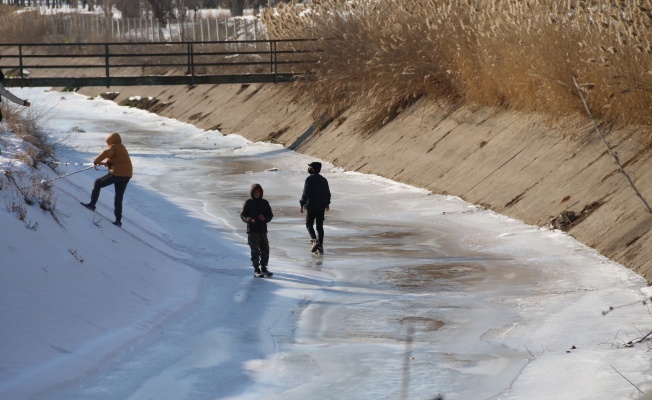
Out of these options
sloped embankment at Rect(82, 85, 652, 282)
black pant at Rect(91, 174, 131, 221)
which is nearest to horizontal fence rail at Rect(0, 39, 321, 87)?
sloped embankment at Rect(82, 85, 652, 282)

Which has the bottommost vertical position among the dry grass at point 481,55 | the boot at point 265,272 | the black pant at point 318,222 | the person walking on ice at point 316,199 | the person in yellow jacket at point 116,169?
the boot at point 265,272

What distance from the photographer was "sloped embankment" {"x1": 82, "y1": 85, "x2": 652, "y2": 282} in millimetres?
15062

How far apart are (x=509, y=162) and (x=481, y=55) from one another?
4.45 m

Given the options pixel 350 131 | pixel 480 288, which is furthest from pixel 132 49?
pixel 480 288

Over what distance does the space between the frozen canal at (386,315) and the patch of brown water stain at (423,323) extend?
0.10ft

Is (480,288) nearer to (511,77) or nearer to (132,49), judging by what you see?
(511,77)

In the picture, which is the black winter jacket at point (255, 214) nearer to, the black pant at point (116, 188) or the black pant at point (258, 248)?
the black pant at point (258, 248)

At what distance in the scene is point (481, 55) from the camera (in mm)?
23453

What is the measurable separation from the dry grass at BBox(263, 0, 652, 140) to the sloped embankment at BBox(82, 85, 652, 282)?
18.5 inches

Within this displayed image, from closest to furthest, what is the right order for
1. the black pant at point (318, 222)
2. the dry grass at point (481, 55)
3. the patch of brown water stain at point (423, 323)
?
the patch of brown water stain at point (423, 323), the black pant at point (318, 222), the dry grass at point (481, 55)

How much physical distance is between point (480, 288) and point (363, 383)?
393 cm

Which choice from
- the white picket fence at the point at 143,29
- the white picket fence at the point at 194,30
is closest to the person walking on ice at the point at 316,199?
the white picket fence at the point at 194,30

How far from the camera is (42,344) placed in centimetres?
923

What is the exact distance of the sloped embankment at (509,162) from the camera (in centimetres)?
1506
